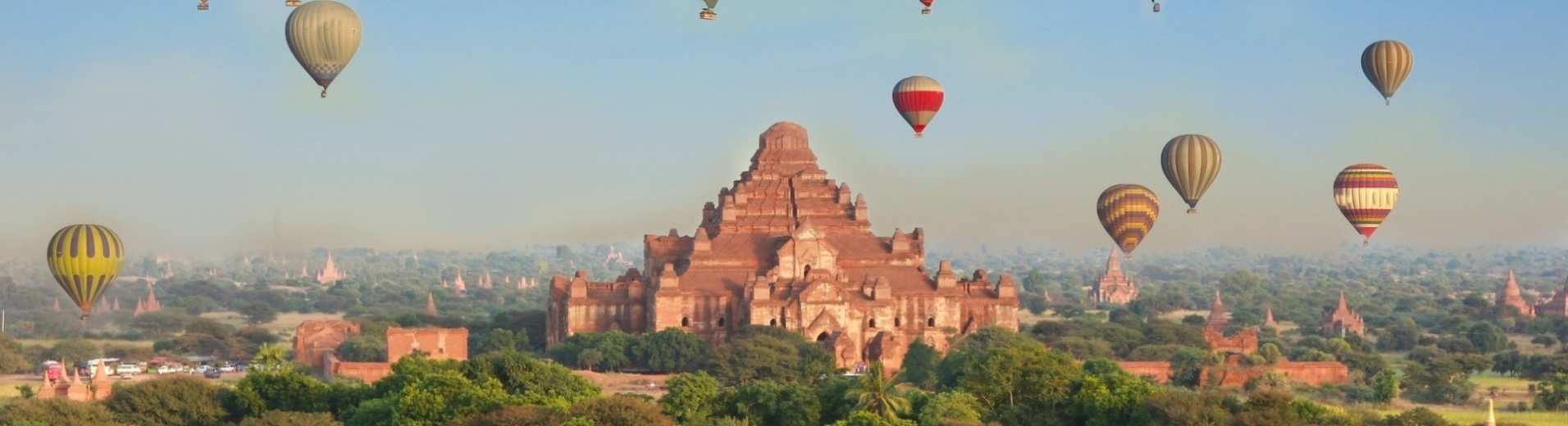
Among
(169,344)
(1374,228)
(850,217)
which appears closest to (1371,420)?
(1374,228)

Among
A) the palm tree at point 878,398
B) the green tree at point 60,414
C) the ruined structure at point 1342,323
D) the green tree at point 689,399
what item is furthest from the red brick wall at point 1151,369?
the ruined structure at point 1342,323

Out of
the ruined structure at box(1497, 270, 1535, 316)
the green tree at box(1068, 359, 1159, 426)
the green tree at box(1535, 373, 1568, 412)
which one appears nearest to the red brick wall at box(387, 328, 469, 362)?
the green tree at box(1068, 359, 1159, 426)

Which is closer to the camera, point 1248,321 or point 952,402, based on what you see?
point 952,402

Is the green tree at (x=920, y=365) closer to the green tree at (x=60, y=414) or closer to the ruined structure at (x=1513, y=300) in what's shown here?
the green tree at (x=60, y=414)

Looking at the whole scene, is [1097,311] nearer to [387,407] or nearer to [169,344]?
[169,344]

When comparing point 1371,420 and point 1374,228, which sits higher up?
point 1374,228

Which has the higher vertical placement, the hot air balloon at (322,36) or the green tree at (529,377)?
the hot air balloon at (322,36)
